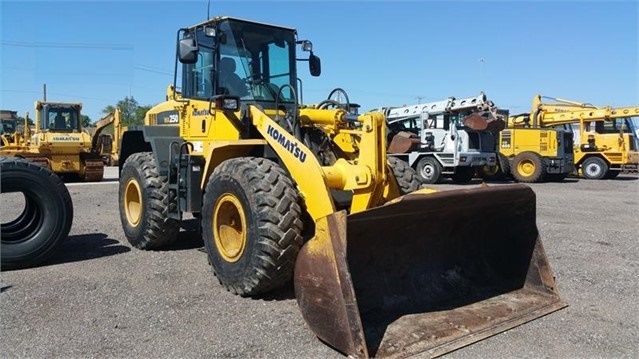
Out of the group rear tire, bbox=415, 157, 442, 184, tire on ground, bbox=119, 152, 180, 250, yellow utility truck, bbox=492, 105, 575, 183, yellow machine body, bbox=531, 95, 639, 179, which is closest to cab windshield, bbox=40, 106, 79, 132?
rear tire, bbox=415, 157, 442, 184

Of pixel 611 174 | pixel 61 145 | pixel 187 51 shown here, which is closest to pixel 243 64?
pixel 187 51

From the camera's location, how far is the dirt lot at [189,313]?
3820mm

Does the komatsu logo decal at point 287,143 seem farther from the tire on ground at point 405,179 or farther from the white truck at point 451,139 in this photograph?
the white truck at point 451,139

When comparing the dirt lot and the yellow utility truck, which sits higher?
the yellow utility truck

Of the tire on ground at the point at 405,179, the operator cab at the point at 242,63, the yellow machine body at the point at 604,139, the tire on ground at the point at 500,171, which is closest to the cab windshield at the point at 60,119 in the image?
the operator cab at the point at 242,63

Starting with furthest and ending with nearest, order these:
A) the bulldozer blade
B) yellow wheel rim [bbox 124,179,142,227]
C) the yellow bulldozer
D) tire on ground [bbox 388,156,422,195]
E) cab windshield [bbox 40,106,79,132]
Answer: cab windshield [bbox 40,106,79,132] → the yellow bulldozer → yellow wheel rim [bbox 124,179,142,227] → tire on ground [bbox 388,156,422,195] → the bulldozer blade

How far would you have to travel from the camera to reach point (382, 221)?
4273mm

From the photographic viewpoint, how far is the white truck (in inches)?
707

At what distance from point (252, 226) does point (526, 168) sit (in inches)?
688

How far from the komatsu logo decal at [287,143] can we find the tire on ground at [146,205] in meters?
2.07

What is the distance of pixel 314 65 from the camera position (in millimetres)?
6582

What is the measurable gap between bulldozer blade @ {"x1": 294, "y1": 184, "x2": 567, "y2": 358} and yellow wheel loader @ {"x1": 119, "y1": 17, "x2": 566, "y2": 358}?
0.01m

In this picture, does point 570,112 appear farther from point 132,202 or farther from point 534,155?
point 132,202

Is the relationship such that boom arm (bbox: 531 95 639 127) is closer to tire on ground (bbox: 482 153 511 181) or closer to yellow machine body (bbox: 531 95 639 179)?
yellow machine body (bbox: 531 95 639 179)
